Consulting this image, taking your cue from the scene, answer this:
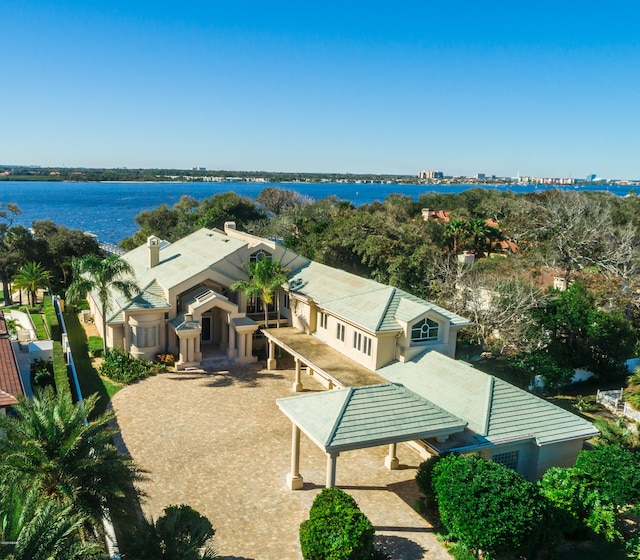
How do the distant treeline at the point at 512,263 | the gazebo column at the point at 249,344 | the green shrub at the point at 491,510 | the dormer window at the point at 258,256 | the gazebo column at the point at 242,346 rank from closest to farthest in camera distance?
the green shrub at the point at 491,510 → the gazebo column at the point at 242,346 → the gazebo column at the point at 249,344 → the distant treeline at the point at 512,263 → the dormer window at the point at 258,256

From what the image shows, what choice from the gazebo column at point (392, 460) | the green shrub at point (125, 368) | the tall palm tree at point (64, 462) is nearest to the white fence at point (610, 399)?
the gazebo column at point (392, 460)

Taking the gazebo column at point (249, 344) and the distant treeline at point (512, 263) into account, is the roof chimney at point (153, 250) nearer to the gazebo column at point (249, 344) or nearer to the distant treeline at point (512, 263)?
the gazebo column at point (249, 344)

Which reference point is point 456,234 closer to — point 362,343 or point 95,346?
point 362,343

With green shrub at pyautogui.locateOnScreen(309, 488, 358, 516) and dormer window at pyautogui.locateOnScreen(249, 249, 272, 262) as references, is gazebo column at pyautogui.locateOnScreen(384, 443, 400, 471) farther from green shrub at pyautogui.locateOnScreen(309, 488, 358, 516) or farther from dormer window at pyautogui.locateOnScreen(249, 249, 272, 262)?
dormer window at pyautogui.locateOnScreen(249, 249, 272, 262)

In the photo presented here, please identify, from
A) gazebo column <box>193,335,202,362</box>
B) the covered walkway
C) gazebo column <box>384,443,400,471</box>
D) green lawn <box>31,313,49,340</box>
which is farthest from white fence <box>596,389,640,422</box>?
green lawn <box>31,313,49,340</box>

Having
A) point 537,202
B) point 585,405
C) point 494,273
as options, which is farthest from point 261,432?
point 537,202
